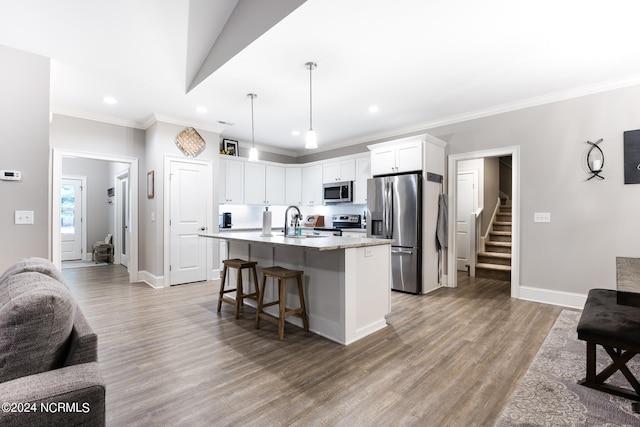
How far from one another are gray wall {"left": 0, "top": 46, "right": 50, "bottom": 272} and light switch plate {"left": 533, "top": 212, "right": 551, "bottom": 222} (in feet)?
18.0

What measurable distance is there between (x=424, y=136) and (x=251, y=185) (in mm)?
3500

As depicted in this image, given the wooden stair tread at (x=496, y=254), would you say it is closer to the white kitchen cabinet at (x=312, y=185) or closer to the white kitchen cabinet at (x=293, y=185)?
the white kitchen cabinet at (x=312, y=185)

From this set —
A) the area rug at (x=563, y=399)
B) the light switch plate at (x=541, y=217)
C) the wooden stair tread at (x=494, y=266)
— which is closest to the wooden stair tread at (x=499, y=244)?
the wooden stair tread at (x=494, y=266)

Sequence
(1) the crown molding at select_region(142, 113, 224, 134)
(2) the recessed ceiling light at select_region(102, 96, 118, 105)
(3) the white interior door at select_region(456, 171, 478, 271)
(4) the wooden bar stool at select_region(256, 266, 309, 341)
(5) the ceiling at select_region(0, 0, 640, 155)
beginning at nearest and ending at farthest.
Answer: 1. (5) the ceiling at select_region(0, 0, 640, 155)
2. (4) the wooden bar stool at select_region(256, 266, 309, 341)
3. (2) the recessed ceiling light at select_region(102, 96, 118, 105)
4. (1) the crown molding at select_region(142, 113, 224, 134)
5. (3) the white interior door at select_region(456, 171, 478, 271)

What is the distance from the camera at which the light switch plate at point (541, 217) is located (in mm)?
3854

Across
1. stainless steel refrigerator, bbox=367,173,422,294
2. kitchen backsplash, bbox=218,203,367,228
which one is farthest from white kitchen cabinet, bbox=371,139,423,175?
kitchen backsplash, bbox=218,203,367,228

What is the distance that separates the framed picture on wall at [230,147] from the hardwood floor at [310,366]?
10.3 feet

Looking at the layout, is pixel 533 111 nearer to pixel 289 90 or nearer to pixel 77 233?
pixel 289 90

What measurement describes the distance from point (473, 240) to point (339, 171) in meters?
2.84

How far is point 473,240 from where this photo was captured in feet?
18.7

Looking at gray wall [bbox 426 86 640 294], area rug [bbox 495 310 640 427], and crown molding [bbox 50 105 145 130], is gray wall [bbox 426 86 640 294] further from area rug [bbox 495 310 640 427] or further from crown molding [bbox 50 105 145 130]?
crown molding [bbox 50 105 145 130]

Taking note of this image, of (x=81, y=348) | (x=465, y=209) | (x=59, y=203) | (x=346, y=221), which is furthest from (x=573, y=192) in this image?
(x=59, y=203)

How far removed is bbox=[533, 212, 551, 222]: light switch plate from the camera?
385cm

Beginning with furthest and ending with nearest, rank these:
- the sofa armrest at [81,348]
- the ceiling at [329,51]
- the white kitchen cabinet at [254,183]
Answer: the white kitchen cabinet at [254,183]
the ceiling at [329,51]
the sofa armrest at [81,348]
